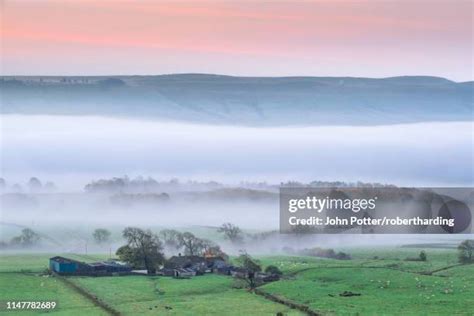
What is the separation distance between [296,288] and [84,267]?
46.6 inches

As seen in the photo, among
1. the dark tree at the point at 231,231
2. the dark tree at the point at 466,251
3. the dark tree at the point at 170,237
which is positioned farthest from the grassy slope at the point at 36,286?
the dark tree at the point at 466,251

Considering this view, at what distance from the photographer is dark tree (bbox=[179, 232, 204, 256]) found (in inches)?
205

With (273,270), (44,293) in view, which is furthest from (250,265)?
(44,293)

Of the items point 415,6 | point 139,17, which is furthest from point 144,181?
point 415,6

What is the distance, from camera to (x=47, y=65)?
5.31m

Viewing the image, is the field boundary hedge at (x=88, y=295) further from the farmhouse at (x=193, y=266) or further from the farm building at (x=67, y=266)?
the farmhouse at (x=193, y=266)

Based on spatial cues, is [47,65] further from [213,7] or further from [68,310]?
[68,310]

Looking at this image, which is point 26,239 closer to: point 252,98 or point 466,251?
point 252,98

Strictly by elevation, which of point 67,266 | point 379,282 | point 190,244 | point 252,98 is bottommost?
point 379,282

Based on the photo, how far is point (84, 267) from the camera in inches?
209

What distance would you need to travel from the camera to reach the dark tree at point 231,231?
524 centimetres

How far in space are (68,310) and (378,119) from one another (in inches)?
79.1

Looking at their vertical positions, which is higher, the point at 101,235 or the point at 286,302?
the point at 101,235

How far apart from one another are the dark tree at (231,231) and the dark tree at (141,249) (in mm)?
359
